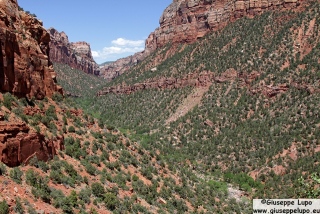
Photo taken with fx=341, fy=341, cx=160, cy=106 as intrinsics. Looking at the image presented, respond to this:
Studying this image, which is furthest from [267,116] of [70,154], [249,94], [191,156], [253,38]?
[70,154]

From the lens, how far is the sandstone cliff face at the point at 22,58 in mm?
23391

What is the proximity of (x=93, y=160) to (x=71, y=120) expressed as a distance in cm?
Result: 593

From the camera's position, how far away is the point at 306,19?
71250 mm


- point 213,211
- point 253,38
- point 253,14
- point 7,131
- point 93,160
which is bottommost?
point 213,211

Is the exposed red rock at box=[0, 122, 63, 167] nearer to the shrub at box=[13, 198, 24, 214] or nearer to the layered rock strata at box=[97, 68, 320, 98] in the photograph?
the shrub at box=[13, 198, 24, 214]

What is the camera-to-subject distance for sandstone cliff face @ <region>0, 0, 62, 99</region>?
2339 centimetres

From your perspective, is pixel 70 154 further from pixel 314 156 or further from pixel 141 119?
pixel 141 119

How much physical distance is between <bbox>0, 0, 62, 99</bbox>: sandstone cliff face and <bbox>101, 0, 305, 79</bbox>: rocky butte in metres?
67.5

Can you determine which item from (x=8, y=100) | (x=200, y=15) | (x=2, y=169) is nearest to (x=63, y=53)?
(x=200, y=15)

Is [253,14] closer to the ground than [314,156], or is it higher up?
higher up

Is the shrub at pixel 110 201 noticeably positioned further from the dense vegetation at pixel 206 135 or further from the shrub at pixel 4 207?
A: the shrub at pixel 4 207

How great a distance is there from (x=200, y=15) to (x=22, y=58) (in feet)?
273

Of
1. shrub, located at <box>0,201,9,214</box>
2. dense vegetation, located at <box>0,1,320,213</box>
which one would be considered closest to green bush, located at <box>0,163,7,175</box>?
dense vegetation, located at <box>0,1,320,213</box>

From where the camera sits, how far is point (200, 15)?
10206cm
